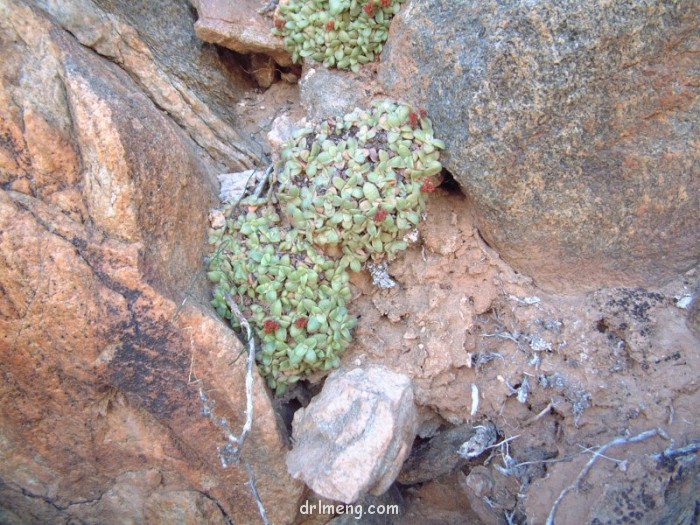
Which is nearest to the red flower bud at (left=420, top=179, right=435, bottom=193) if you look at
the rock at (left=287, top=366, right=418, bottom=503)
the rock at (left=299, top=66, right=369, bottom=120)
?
the rock at (left=299, top=66, right=369, bottom=120)

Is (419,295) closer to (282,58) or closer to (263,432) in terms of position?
(263,432)

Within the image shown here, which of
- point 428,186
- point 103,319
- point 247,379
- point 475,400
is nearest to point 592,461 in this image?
point 475,400

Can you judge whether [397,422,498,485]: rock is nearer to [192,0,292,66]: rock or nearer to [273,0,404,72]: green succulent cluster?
[273,0,404,72]: green succulent cluster

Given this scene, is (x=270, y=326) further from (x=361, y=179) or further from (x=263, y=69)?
(x=263, y=69)

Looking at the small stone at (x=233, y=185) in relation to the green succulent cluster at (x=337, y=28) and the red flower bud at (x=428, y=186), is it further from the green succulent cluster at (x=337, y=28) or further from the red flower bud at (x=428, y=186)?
the red flower bud at (x=428, y=186)

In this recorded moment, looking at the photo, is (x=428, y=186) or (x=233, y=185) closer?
(x=428, y=186)
